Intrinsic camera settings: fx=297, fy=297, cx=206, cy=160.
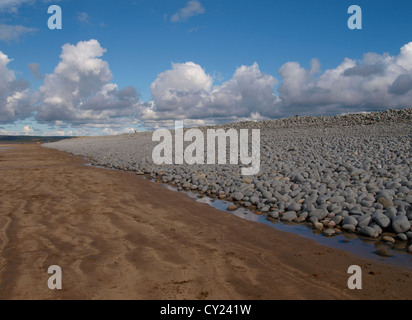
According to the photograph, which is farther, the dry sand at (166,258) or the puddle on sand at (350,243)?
the puddle on sand at (350,243)

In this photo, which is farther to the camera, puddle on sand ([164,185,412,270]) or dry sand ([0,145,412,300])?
puddle on sand ([164,185,412,270])

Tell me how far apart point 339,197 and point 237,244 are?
9.46ft

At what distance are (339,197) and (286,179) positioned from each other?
7.18 feet

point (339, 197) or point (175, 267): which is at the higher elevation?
point (339, 197)

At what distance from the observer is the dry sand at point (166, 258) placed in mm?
3205

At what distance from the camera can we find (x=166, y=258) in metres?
4.08

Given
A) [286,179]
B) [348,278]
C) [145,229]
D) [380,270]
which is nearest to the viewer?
[348,278]

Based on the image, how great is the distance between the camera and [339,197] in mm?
6305

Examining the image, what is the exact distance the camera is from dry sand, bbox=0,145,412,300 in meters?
3.21

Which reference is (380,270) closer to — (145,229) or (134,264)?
(134,264)

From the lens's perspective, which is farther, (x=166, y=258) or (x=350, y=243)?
(x=350, y=243)
